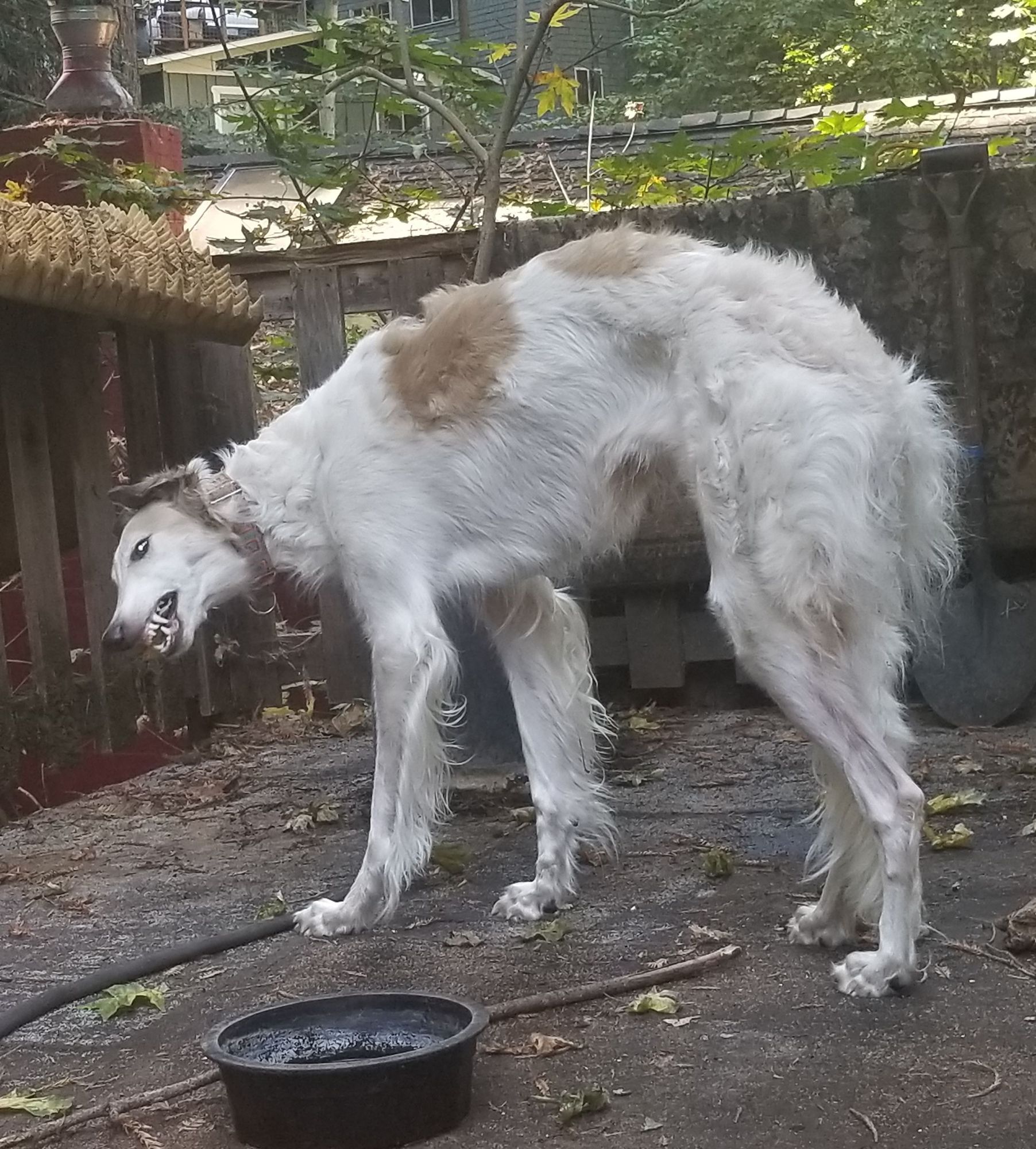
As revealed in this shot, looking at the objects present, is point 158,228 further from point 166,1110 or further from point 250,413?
point 166,1110

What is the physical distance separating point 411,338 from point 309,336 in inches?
74.1

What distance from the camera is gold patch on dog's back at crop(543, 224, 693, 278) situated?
3.42m

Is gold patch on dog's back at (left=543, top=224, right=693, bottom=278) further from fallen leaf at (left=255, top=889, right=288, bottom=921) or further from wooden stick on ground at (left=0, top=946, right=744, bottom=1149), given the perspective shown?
fallen leaf at (left=255, top=889, right=288, bottom=921)

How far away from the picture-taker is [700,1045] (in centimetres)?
253

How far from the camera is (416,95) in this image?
17.6 ft

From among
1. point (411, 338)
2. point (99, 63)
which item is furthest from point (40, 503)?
point (99, 63)

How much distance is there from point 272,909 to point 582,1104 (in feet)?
5.00

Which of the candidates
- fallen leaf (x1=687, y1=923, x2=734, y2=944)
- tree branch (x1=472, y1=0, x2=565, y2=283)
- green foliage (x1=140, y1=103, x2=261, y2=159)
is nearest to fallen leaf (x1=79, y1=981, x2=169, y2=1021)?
fallen leaf (x1=687, y1=923, x2=734, y2=944)

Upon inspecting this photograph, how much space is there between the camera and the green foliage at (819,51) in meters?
11.5

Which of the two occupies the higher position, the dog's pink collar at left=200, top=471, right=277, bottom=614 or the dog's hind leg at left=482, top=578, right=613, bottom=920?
the dog's pink collar at left=200, top=471, right=277, bottom=614

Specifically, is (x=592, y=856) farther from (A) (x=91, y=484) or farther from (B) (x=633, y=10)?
(B) (x=633, y=10)

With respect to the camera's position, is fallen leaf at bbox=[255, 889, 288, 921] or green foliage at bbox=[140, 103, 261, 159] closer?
fallen leaf at bbox=[255, 889, 288, 921]

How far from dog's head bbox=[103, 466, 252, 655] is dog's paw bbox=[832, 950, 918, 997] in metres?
2.02

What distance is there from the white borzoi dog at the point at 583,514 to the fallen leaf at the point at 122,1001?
48cm
